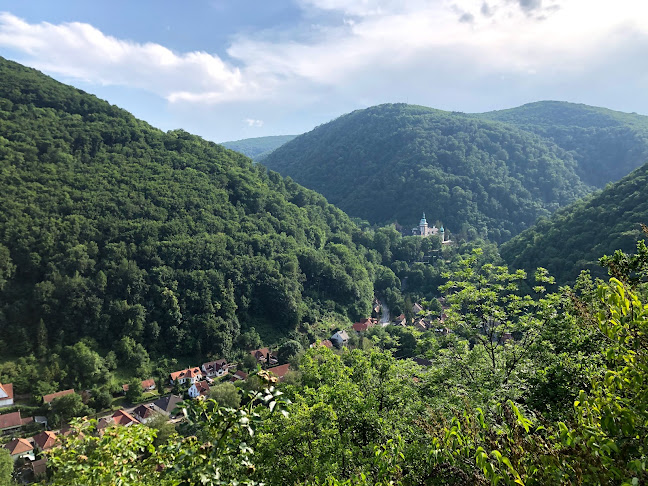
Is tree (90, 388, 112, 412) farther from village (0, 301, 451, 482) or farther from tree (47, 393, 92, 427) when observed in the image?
tree (47, 393, 92, 427)

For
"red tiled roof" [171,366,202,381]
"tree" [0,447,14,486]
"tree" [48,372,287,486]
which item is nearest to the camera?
"tree" [48,372,287,486]

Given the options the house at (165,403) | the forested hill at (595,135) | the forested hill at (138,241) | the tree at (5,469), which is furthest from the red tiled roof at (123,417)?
the forested hill at (595,135)

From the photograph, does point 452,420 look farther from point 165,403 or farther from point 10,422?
point 10,422

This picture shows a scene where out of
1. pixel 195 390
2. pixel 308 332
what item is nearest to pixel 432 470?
pixel 195 390

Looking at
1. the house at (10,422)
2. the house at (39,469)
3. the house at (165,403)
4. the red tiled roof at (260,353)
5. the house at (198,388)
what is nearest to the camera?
the house at (39,469)

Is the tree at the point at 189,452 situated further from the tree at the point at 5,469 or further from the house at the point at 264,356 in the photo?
the house at the point at 264,356

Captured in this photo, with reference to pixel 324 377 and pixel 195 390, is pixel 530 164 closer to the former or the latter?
pixel 195 390

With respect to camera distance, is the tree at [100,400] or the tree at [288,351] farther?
the tree at [288,351]

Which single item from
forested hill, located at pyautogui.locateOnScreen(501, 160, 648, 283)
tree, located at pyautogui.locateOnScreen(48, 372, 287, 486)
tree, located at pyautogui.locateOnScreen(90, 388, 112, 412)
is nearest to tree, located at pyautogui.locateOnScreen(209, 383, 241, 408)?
tree, located at pyautogui.locateOnScreen(90, 388, 112, 412)
